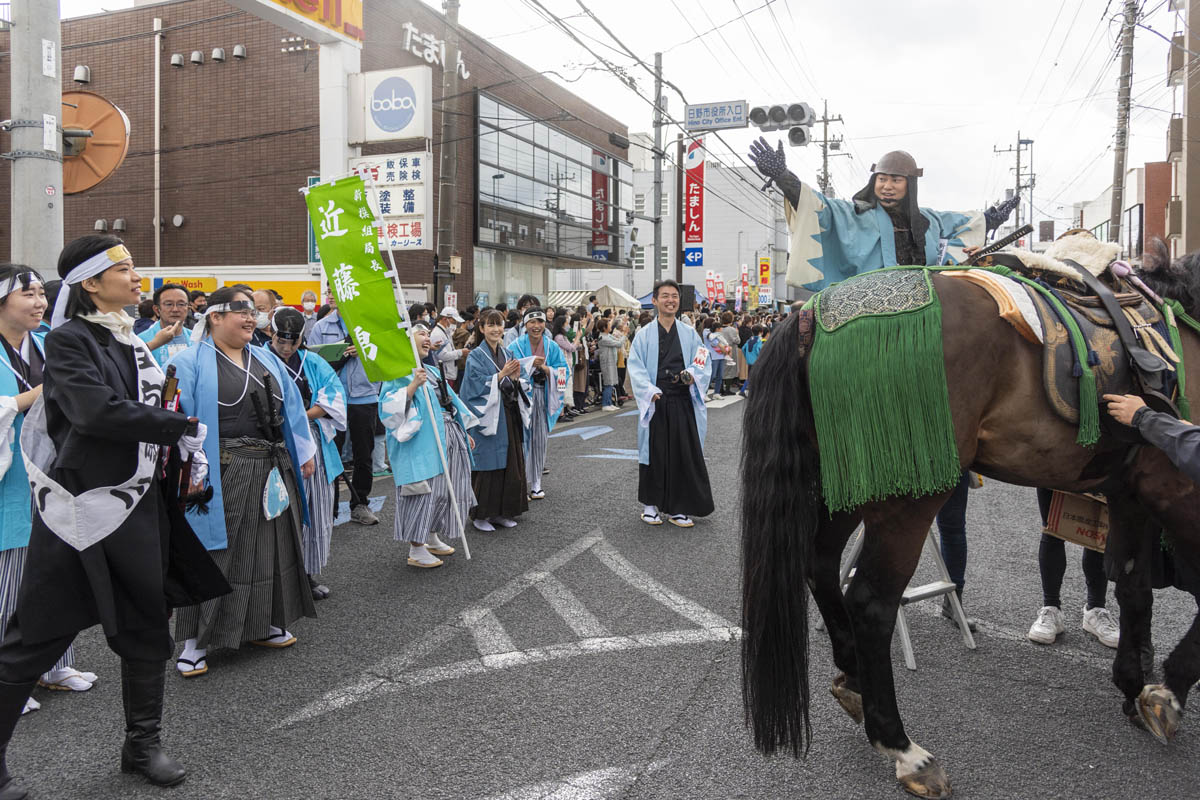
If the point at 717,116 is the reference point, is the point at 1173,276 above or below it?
below

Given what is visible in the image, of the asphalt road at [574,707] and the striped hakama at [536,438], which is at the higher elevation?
the striped hakama at [536,438]

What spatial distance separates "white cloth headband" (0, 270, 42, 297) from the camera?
349cm

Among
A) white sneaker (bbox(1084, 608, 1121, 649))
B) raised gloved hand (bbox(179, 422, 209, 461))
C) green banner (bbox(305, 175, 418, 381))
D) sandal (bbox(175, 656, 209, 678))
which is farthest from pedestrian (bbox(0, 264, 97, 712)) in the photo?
white sneaker (bbox(1084, 608, 1121, 649))

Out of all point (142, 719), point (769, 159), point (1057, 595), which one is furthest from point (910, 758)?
point (142, 719)

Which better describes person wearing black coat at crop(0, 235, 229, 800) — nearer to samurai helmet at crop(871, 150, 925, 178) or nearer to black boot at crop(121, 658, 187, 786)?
black boot at crop(121, 658, 187, 786)

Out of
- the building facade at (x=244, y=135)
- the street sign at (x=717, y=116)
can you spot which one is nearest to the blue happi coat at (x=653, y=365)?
the street sign at (x=717, y=116)

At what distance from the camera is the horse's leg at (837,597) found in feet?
10.4

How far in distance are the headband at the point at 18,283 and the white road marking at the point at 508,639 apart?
211 centimetres

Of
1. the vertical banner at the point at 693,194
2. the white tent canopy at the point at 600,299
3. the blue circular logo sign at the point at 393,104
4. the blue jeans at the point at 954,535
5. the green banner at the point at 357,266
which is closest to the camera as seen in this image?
the blue jeans at the point at 954,535

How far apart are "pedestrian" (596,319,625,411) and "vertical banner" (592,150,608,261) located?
50.2 feet

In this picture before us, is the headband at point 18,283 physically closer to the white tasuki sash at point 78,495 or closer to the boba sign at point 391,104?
the white tasuki sash at point 78,495

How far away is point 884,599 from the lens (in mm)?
2828

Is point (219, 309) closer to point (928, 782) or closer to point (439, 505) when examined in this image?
point (439, 505)

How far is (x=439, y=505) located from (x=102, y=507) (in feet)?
9.60
